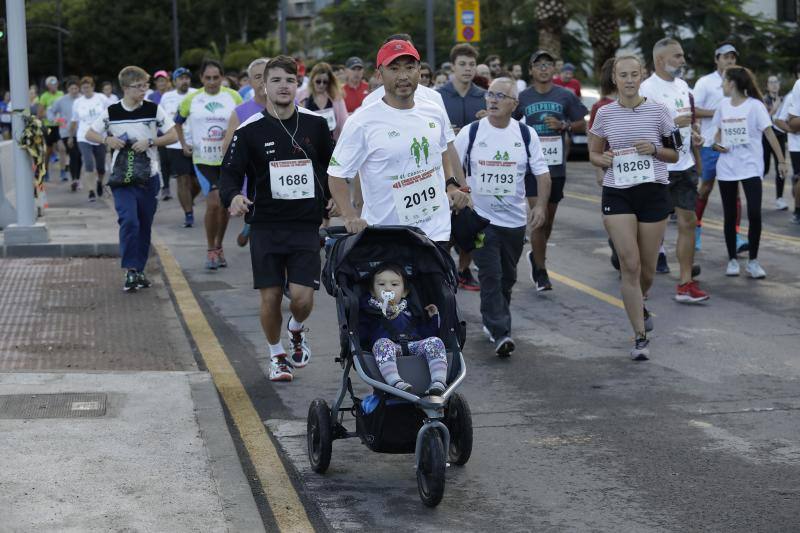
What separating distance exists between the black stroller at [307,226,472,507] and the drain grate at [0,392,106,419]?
1474mm

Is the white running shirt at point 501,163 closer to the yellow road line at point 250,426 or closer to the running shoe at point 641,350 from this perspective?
the running shoe at point 641,350

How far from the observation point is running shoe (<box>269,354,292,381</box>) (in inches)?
326

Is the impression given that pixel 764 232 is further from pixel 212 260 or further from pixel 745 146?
pixel 212 260

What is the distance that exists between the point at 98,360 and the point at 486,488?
3632 millimetres

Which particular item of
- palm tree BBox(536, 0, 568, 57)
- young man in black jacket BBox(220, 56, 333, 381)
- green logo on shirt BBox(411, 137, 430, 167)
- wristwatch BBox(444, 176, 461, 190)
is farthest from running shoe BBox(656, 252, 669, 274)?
palm tree BBox(536, 0, 568, 57)

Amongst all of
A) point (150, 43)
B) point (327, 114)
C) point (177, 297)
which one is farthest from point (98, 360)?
point (150, 43)

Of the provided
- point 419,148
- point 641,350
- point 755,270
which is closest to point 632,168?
point 641,350

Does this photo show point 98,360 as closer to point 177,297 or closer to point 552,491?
point 177,297

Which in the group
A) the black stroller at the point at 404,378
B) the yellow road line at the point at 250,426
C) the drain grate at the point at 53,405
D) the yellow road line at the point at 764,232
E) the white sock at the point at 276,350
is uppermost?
the black stroller at the point at 404,378

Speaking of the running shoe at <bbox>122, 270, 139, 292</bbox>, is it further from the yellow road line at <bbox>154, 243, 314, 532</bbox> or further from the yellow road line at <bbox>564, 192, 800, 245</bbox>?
the yellow road line at <bbox>564, 192, 800, 245</bbox>

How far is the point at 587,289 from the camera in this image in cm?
1187

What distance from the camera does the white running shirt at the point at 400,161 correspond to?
23.2ft

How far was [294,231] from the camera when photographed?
8.12 m

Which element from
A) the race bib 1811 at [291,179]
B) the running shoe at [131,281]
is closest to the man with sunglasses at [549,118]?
the running shoe at [131,281]
